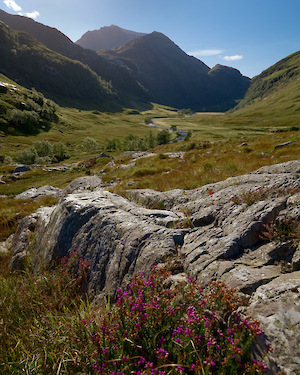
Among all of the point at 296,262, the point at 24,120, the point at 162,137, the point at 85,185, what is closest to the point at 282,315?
the point at 296,262

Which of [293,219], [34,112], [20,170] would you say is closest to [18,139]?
[34,112]

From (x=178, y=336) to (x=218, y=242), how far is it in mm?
2486

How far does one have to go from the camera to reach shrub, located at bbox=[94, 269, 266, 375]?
7.82 feet

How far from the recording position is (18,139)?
14150cm

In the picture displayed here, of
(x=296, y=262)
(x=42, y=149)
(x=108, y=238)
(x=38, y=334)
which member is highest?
(x=42, y=149)

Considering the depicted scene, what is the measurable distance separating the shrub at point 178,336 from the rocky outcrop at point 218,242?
39 cm

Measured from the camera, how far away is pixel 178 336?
271 cm

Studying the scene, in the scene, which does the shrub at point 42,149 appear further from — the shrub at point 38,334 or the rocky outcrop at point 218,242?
the shrub at point 38,334

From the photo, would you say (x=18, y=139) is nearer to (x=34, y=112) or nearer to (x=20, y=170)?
(x=34, y=112)

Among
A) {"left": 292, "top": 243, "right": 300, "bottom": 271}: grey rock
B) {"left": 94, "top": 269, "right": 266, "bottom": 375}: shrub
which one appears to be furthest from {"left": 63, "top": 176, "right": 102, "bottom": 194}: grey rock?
{"left": 292, "top": 243, "right": 300, "bottom": 271}: grey rock

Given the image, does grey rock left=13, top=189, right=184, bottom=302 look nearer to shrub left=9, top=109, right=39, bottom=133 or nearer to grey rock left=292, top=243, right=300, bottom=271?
grey rock left=292, top=243, right=300, bottom=271

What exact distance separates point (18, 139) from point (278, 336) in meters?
173

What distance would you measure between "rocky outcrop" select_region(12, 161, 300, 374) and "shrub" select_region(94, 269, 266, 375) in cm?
39

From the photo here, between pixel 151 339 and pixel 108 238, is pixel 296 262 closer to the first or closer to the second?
pixel 151 339
